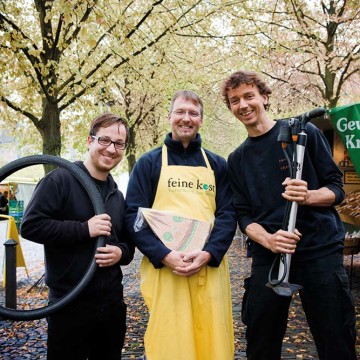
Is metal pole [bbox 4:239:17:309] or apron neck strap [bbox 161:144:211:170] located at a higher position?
apron neck strap [bbox 161:144:211:170]

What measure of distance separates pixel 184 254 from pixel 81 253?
0.64m

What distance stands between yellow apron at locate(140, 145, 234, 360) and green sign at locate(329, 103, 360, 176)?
321 centimetres

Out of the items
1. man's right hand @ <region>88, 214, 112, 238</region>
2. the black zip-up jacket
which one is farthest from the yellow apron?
man's right hand @ <region>88, 214, 112, 238</region>

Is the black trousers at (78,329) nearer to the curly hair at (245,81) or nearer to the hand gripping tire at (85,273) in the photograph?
the hand gripping tire at (85,273)

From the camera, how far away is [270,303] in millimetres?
2680

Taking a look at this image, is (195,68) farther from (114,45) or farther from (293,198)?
(293,198)

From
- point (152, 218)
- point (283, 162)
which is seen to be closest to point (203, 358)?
point (152, 218)

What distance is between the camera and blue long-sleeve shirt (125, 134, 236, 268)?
8.95ft

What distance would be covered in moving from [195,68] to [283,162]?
30.5ft

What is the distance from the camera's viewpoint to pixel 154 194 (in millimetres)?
2896

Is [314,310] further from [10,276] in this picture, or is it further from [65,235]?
[10,276]

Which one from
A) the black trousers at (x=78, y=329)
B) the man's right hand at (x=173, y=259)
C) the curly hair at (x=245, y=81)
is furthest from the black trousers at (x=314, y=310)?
the curly hair at (x=245, y=81)

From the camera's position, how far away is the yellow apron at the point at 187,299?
2.68m

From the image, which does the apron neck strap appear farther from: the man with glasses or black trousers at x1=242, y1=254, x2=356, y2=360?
black trousers at x1=242, y1=254, x2=356, y2=360
